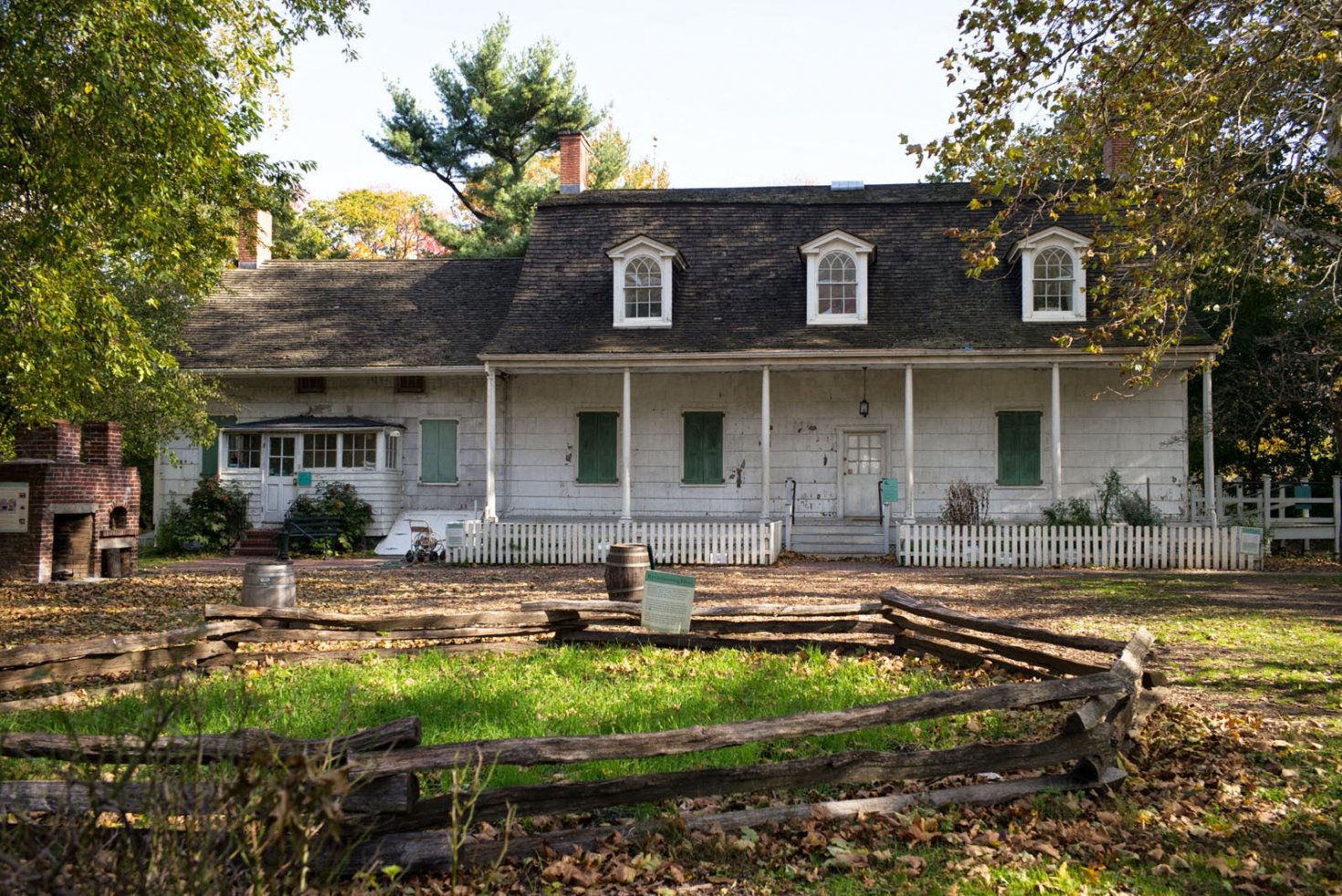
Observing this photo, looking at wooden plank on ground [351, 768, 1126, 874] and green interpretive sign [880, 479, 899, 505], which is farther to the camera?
green interpretive sign [880, 479, 899, 505]

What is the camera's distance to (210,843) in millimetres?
2611

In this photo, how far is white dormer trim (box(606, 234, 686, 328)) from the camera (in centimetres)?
2017

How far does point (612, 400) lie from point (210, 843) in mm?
18612

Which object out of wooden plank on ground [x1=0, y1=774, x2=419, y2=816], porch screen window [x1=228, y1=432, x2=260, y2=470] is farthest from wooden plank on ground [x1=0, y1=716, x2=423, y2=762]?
porch screen window [x1=228, y1=432, x2=260, y2=470]

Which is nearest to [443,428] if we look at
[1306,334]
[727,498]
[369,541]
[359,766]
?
[369,541]

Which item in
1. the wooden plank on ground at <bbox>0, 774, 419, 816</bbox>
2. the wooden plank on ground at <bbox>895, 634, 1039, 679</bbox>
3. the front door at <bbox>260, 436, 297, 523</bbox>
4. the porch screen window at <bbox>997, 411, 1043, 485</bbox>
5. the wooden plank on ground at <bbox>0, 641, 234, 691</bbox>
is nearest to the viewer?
the wooden plank on ground at <bbox>0, 774, 419, 816</bbox>

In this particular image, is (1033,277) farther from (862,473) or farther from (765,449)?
(765,449)

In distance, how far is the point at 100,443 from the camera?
601 inches

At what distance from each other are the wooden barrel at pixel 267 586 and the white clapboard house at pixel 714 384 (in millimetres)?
8463

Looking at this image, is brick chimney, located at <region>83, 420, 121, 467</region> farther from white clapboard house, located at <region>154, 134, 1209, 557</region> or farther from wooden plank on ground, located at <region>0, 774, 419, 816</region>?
wooden plank on ground, located at <region>0, 774, 419, 816</region>

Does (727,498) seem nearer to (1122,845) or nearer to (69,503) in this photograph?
(69,503)

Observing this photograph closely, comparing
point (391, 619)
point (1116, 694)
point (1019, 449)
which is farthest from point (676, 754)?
point (1019, 449)

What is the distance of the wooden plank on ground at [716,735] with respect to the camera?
411cm

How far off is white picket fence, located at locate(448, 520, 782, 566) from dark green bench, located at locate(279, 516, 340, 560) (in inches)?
136
